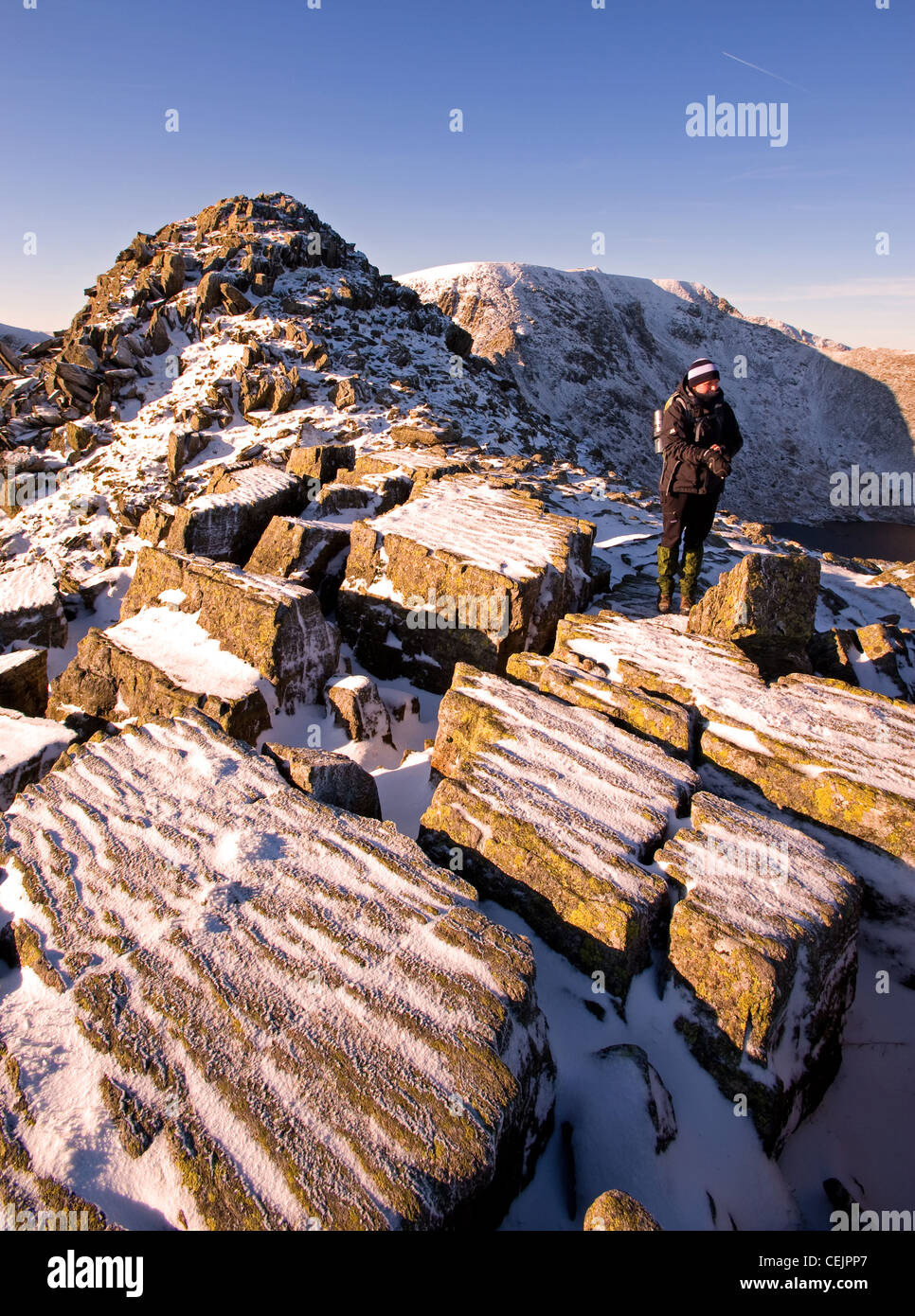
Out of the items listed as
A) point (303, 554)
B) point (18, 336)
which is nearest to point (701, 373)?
point (303, 554)

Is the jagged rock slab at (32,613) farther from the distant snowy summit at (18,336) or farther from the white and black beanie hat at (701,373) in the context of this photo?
the distant snowy summit at (18,336)

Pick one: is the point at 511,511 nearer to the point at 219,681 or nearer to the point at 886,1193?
the point at 219,681

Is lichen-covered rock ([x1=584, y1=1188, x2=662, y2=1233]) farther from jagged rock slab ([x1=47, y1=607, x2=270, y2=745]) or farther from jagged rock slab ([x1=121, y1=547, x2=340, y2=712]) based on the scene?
jagged rock slab ([x1=121, y1=547, x2=340, y2=712])


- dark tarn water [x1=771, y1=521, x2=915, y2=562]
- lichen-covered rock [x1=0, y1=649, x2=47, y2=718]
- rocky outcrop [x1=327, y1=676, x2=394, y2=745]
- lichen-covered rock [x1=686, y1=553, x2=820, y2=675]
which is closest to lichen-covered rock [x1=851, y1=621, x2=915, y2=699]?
lichen-covered rock [x1=686, y1=553, x2=820, y2=675]

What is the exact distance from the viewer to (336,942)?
3.18 m

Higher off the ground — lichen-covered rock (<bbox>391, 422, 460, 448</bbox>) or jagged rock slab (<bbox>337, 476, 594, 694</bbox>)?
lichen-covered rock (<bbox>391, 422, 460, 448</bbox>)

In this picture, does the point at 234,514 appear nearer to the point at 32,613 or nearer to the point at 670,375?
the point at 32,613

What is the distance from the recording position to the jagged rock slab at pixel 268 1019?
2389mm

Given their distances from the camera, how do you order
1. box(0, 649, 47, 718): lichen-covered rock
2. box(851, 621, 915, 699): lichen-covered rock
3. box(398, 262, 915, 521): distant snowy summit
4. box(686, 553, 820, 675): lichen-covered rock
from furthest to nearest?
box(398, 262, 915, 521): distant snowy summit, box(0, 649, 47, 718): lichen-covered rock, box(851, 621, 915, 699): lichen-covered rock, box(686, 553, 820, 675): lichen-covered rock

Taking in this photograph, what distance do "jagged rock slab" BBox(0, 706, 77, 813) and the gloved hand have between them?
689cm

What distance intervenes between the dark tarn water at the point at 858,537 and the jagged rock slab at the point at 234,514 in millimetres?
24962

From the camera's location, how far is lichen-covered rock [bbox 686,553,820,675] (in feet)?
19.8

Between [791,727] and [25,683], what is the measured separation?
25.6ft

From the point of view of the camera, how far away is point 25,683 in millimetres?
6820
